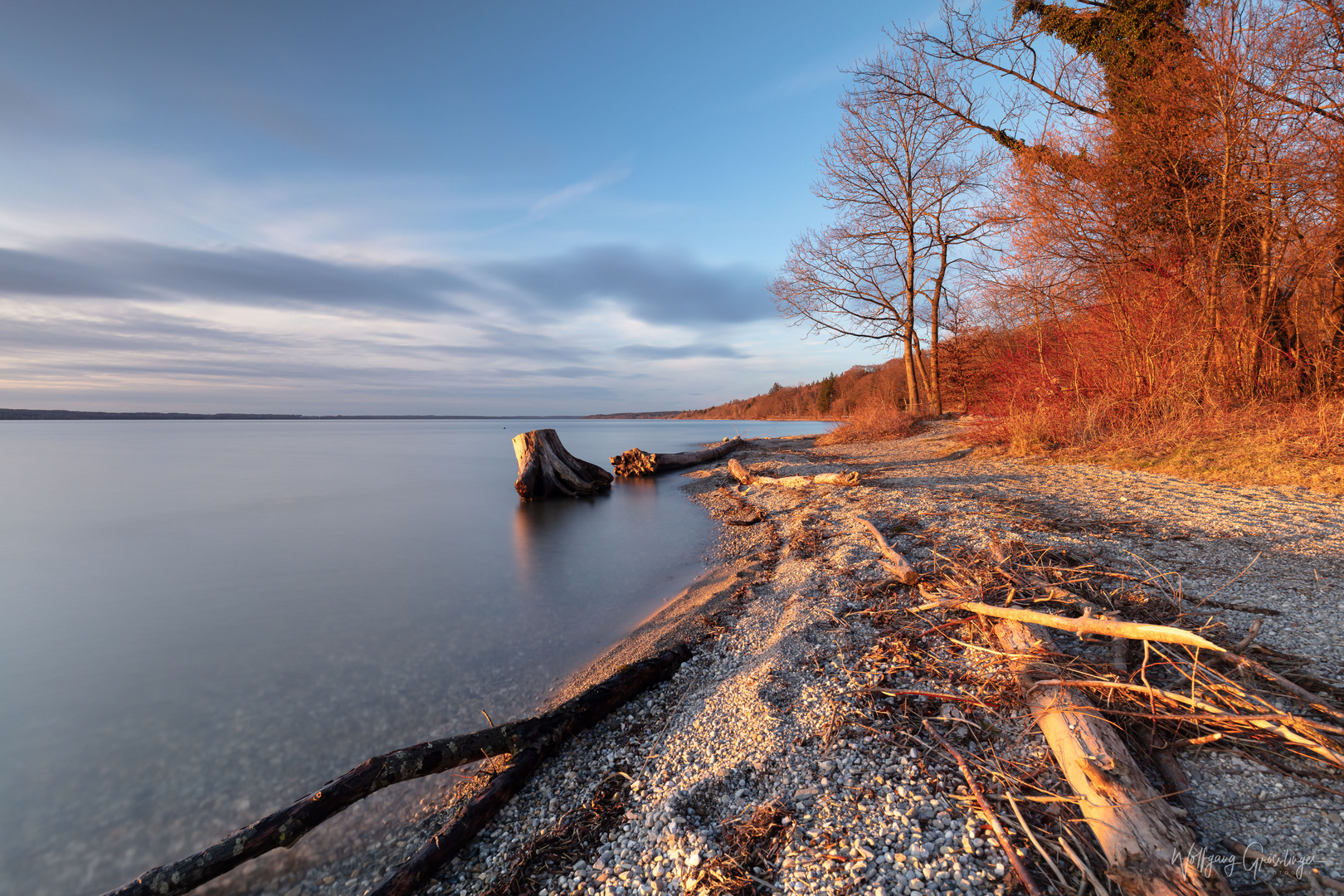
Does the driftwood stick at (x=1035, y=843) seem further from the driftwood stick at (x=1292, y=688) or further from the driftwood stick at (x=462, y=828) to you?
the driftwood stick at (x=462, y=828)

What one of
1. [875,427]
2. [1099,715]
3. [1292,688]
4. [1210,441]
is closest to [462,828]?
[1099,715]

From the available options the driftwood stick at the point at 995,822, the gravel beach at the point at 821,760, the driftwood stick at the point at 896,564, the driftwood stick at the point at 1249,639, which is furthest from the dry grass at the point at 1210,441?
the driftwood stick at the point at 995,822

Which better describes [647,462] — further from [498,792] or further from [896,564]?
[498,792]

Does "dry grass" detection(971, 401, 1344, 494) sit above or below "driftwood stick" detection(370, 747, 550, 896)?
above

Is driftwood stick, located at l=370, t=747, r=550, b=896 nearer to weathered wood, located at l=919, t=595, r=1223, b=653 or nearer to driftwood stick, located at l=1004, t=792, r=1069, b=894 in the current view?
driftwood stick, located at l=1004, t=792, r=1069, b=894

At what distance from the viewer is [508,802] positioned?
7.80 feet

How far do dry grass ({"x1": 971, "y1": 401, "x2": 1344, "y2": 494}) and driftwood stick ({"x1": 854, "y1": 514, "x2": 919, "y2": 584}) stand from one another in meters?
5.38

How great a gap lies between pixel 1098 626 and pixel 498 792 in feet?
9.52

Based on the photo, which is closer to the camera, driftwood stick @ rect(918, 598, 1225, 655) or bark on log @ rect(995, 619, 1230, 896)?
bark on log @ rect(995, 619, 1230, 896)

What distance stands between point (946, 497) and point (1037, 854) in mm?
5880

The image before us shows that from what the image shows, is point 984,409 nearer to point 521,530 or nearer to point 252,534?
point 521,530

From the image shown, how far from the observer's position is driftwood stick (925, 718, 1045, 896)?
151cm

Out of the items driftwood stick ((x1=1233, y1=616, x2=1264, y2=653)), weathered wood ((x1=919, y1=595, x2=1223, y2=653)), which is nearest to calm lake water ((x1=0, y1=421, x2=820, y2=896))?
weathered wood ((x1=919, y1=595, x2=1223, y2=653))

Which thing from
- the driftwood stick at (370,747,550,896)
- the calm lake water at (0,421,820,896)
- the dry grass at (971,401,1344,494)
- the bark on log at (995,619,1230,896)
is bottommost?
the calm lake water at (0,421,820,896)
